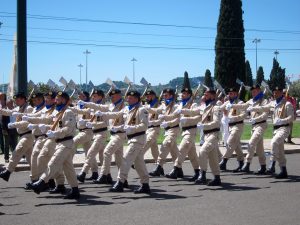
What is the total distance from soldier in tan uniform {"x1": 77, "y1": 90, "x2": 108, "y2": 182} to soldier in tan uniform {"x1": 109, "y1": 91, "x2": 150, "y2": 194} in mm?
1341

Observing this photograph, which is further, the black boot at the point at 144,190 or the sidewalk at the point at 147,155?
the sidewalk at the point at 147,155

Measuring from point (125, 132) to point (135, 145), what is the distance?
101cm

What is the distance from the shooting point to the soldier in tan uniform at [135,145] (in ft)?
32.2

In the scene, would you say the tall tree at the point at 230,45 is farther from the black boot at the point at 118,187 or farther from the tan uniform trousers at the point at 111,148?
the black boot at the point at 118,187

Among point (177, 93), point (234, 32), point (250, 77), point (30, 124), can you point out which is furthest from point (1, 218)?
point (250, 77)

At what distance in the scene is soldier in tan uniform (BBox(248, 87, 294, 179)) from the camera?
11688 mm

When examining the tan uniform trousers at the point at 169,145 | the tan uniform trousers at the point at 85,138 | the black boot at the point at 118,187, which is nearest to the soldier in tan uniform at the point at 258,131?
the tan uniform trousers at the point at 169,145

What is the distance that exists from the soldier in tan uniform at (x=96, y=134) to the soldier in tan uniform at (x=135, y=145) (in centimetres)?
134

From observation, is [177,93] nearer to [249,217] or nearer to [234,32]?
[249,217]

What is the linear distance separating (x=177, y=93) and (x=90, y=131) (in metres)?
2.56

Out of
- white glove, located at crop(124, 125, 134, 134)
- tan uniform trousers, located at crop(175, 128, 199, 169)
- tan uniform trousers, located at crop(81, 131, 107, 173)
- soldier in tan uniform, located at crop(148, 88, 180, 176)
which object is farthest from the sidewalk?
white glove, located at crop(124, 125, 134, 134)

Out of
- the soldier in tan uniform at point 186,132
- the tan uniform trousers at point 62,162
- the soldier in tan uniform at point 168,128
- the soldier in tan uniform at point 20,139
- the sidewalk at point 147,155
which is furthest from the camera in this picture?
the sidewalk at point 147,155

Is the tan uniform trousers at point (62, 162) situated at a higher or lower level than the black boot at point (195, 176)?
higher

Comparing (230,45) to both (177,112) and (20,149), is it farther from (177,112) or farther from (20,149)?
(20,149)
